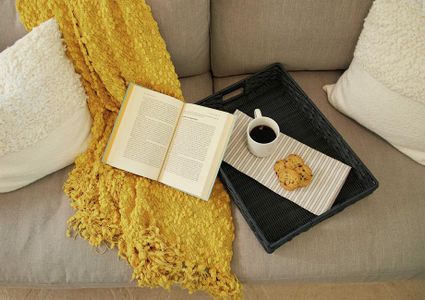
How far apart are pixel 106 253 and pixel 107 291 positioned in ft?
1.37

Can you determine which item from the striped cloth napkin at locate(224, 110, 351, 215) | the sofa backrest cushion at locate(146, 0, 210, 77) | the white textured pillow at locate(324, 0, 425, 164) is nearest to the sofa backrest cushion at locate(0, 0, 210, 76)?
the sofa backrest cushion at locate(146, 0, 210, 77)

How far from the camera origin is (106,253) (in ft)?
3.23

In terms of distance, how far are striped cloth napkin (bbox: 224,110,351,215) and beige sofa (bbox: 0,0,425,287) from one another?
0.25 feet

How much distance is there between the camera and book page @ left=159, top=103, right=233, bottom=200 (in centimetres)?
100

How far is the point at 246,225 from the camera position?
101cm

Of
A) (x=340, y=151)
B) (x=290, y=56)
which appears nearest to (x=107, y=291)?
(x=340, y=151)

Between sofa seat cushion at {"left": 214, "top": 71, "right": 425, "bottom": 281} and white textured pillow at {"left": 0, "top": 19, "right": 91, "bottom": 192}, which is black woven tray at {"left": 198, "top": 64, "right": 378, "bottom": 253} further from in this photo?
white textured pillow at {"left": 0, "top": 19, "right": 91, "bottom": 192}

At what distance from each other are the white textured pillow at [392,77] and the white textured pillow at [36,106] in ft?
2.75

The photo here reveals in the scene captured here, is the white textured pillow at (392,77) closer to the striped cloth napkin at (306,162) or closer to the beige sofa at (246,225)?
the beige sofa at (246,225)

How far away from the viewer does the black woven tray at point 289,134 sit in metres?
0.98

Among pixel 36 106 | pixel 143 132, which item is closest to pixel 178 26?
pixel 143 132

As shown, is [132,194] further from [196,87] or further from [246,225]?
[196,87]

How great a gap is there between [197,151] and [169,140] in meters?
0.10

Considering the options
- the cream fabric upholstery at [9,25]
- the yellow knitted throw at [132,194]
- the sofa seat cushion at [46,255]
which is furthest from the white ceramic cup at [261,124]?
the cream fabric upholstery at [9,25]
